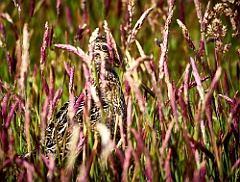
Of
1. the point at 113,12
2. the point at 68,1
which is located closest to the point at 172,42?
the point at 113,12

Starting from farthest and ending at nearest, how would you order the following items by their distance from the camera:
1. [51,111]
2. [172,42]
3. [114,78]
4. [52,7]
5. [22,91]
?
[52,7], [172,42], [114,78], [51,111], [22,91]

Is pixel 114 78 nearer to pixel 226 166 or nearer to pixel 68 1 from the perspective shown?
pixel 226 166

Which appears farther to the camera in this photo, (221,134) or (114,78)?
(114,78)

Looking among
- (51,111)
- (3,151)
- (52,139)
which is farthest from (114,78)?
(3,151)

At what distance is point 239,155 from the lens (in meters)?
2.37

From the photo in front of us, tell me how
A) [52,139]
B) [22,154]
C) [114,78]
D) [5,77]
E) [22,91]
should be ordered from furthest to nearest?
[5,77]
[114,78]
[52,139]
[22,154]
[22,91]

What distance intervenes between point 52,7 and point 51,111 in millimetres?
3327

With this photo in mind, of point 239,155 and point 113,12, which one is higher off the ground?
point 113,12

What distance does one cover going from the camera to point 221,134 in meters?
2.27

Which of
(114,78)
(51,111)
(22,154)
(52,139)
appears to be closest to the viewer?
(51,111)

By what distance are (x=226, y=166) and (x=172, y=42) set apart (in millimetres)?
2527

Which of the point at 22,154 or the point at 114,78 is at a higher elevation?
the point at 114,78

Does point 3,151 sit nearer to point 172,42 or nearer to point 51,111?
point 51,111

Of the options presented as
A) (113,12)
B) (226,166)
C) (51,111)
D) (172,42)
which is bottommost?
(226,166)
